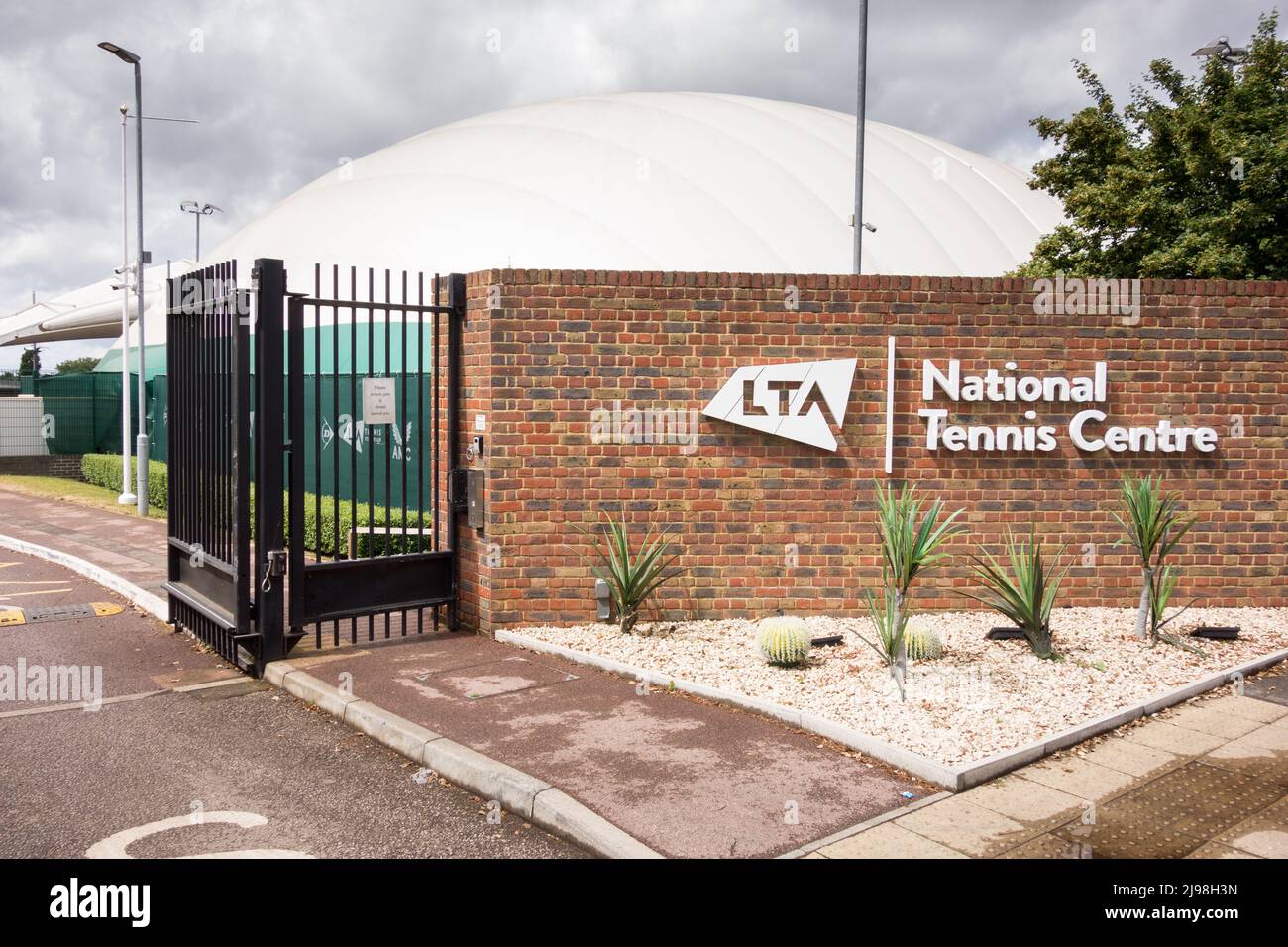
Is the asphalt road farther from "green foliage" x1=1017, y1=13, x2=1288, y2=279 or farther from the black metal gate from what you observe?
"green foliage" x1=1017, y1=13, x2=1288, y2=279

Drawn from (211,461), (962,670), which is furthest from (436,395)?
(962,670)

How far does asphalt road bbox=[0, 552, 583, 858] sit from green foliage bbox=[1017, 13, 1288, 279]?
14.2 m

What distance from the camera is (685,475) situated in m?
8.47

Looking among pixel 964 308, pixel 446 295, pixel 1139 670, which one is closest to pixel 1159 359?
pixel 964 308

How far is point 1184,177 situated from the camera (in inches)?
642

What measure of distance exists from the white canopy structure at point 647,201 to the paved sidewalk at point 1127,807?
16.5 meters

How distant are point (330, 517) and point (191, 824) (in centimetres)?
943

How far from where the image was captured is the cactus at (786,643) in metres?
7.14

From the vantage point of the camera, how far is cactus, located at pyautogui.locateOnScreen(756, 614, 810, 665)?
7.14 m

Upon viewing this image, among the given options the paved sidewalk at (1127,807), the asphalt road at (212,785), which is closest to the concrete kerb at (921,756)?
the paved sidewalk at (1127,807)

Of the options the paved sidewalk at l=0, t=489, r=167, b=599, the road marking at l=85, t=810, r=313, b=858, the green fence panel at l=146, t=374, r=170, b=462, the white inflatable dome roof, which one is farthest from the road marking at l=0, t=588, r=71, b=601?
the green fence panel at l=146, t=374, r=170, b=462

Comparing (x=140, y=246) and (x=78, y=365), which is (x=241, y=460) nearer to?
(x=140, y=246)

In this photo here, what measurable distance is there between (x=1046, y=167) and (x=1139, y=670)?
13377 mm

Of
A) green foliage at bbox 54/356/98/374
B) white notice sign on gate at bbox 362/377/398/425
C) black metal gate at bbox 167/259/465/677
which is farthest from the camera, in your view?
green foliage at bbox 54/356/98/374
